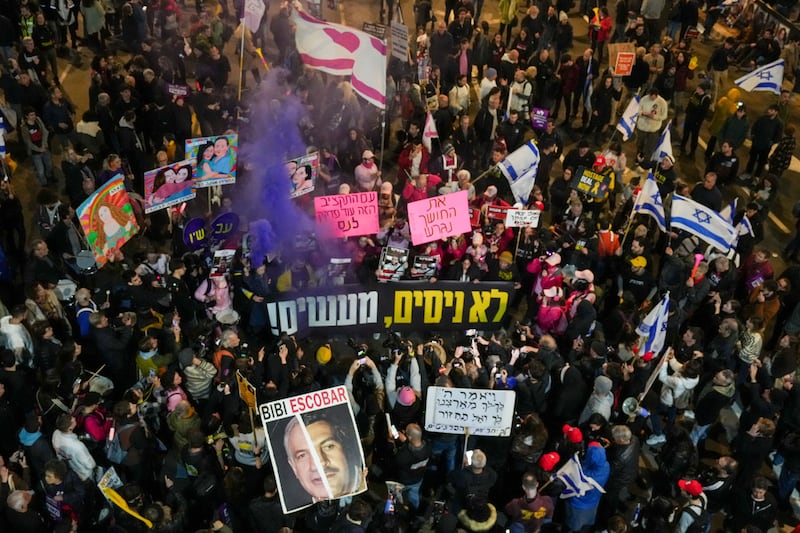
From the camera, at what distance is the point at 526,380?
933cm

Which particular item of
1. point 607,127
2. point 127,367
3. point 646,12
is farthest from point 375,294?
point 646,12

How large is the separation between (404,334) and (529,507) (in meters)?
4.24

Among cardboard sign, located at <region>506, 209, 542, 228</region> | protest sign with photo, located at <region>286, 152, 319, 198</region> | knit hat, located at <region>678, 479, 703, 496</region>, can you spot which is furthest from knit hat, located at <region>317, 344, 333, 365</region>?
knit hat, located at <region>678, 479, 703, 496</region>

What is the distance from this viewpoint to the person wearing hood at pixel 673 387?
31.4ft

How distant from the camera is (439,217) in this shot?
11352 mm

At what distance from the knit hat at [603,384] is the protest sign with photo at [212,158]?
20.8 ft

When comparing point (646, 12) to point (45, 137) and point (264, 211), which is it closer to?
point (264, 211)

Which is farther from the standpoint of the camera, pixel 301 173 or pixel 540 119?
pixel 540 119

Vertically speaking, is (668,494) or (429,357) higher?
(429,357)

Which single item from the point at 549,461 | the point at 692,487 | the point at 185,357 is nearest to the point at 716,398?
the point at 692,487

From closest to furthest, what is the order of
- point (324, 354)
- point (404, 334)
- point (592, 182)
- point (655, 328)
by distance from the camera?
point (655, 328) → point (324, 354) → point (404, 334) → point (592, 182)

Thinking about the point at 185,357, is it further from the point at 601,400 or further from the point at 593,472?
the point at 601,400

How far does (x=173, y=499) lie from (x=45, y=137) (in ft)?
27.0

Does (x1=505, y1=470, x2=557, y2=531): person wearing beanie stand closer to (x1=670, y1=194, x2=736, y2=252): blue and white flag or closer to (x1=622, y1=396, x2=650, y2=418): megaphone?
(x1=622, y1=396, x2=650, y2=418): megaphone
